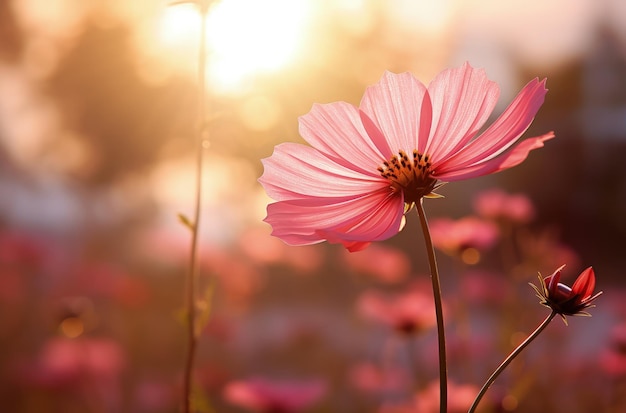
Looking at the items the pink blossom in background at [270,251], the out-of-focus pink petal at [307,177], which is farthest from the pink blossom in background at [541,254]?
the pink blossom in background at [270,251]

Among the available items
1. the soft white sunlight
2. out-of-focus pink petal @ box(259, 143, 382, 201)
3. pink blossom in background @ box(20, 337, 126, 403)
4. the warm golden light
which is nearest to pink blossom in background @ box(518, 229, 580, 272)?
the soft white sunlight

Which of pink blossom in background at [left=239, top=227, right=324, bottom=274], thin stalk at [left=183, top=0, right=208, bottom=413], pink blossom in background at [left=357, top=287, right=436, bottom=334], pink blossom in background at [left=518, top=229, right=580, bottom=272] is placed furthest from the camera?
pink blossom in background at [left=239, top=227, right=324, bottom=274]

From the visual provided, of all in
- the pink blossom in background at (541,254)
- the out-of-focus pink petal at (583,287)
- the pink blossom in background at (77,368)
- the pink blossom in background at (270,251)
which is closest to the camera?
the out-of-focus pink petal at (583,287)

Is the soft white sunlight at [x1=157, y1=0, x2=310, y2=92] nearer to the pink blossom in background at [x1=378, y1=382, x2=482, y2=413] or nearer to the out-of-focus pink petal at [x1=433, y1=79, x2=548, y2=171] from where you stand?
the out-of-focus pink petal at [x1=433, y1=79, x2=548, y2=171]

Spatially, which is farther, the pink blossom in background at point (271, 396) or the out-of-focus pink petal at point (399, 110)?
the pink blossom in background at point (271, 396)

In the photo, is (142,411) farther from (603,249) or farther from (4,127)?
(603,249)

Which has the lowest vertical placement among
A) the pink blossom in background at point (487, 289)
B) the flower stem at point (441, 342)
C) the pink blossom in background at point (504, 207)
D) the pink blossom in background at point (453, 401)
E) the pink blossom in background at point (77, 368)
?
the pink blossom in background at point (77, 368)

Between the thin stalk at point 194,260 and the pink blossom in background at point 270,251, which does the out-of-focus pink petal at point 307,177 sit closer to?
the thin stalk at point 194,260

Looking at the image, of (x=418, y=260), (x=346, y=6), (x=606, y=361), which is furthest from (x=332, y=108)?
(x=418, y=260)
